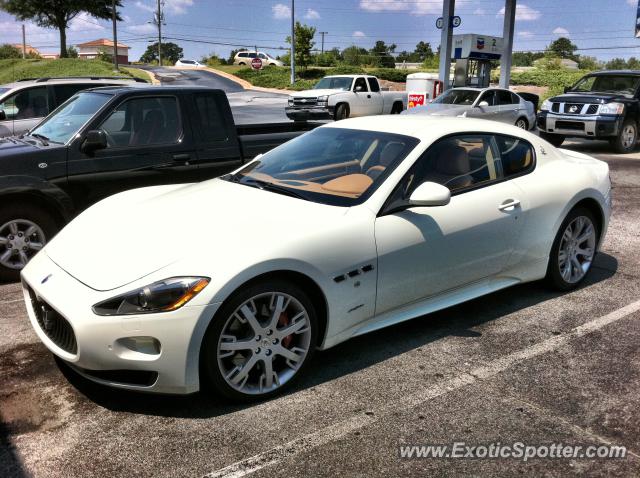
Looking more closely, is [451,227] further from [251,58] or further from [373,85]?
[251,58]

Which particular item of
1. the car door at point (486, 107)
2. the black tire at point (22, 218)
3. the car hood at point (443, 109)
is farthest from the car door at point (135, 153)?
the car door at point (486, 107)

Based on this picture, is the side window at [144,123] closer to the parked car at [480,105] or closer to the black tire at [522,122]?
the parked car at [480,105]

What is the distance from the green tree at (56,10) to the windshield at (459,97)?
46106mm

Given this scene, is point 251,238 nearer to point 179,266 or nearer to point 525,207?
point 179,266

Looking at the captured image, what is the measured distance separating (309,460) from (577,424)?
1.42 metres

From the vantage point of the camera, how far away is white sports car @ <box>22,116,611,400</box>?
3.06 meters

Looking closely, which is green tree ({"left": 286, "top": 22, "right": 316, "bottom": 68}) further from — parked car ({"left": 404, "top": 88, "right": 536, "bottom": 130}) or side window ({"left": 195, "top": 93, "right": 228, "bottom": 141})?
side window ({"left": 195, "top": 93, "right": 228, "bottom": 141})

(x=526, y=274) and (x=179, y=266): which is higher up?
(x=179, y=266)

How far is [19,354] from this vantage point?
3.94m

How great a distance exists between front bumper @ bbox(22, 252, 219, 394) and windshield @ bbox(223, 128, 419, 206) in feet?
4.13

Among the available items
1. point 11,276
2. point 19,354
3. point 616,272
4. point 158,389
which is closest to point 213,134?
point 11,276

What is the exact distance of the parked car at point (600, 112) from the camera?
542 inches

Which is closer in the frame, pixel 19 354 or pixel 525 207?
pixel 19 354
